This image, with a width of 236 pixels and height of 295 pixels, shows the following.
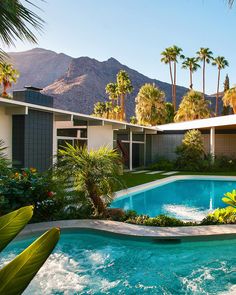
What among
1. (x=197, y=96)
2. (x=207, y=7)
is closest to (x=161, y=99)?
(x=197, y=96)

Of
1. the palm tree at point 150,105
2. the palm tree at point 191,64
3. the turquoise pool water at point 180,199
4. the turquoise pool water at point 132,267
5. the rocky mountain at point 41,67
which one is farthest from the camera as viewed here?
the rocky mountain at point 41,67

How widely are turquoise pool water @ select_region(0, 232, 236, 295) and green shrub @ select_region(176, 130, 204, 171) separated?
16.2 m

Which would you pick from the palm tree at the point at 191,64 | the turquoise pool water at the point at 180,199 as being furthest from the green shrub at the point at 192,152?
the palm tree at the point at 191,64

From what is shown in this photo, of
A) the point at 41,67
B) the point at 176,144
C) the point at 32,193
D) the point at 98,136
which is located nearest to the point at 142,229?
the point at 32,193

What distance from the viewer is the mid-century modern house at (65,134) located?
40.0 ft

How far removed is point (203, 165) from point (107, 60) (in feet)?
289

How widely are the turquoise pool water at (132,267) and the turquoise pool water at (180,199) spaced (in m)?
3.24

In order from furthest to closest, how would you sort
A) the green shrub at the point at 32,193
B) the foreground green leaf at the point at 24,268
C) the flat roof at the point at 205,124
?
the flat roof at the point at 205,124 < the green shrub at the point at 32,193 < the foreground green leaf at the point at 24,268

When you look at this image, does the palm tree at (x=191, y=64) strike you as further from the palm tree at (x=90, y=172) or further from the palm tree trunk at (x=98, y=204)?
the palm tree trunk at (x=98, y=204)

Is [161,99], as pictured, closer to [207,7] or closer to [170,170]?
[170,170]

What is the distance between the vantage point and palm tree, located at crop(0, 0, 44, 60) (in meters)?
1.69

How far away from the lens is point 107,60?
105 metres

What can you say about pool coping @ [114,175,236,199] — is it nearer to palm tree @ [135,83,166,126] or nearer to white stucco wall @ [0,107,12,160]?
white stucco wall @ [0,107,12,160]

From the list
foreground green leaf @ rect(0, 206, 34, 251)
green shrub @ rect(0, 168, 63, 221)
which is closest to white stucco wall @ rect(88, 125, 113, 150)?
green shrub @ rect(0, 168, 63, 221)
